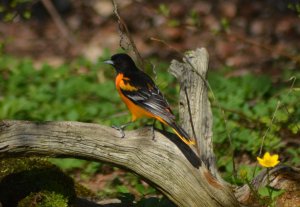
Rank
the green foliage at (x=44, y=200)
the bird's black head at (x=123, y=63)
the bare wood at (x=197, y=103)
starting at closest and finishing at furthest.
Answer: the green foliage at (x=44, y=200) < the bare wood at (x=197, y=103) < the bird's black head at (x=123, y=63)

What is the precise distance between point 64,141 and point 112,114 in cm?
358

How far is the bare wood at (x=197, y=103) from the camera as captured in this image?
21.4 ft

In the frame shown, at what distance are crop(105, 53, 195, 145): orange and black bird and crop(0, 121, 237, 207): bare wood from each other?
0.18 metres

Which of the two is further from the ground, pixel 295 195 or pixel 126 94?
pixel 126 94

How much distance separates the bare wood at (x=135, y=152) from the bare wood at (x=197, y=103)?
0.50 meters

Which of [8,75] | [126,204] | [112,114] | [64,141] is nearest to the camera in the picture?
[64,141]

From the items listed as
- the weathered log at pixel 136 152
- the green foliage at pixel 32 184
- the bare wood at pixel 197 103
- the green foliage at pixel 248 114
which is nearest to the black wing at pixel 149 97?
the weathered log at pixel 136 152

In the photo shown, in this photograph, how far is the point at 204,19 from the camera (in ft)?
44.7

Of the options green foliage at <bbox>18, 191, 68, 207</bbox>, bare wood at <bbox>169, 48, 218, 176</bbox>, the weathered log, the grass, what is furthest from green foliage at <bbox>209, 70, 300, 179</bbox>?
green foliage at <bbox>18, 191, 68, 207</bbox>

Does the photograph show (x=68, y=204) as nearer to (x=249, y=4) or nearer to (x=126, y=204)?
(x=126, y=204)

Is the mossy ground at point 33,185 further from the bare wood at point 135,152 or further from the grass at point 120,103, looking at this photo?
the grass at point 120,103

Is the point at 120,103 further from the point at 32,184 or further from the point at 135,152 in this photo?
the point at 135,152

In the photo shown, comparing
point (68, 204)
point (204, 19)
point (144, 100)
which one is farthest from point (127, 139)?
point (204, 19)

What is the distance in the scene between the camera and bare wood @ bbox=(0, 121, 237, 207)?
5.65 m
